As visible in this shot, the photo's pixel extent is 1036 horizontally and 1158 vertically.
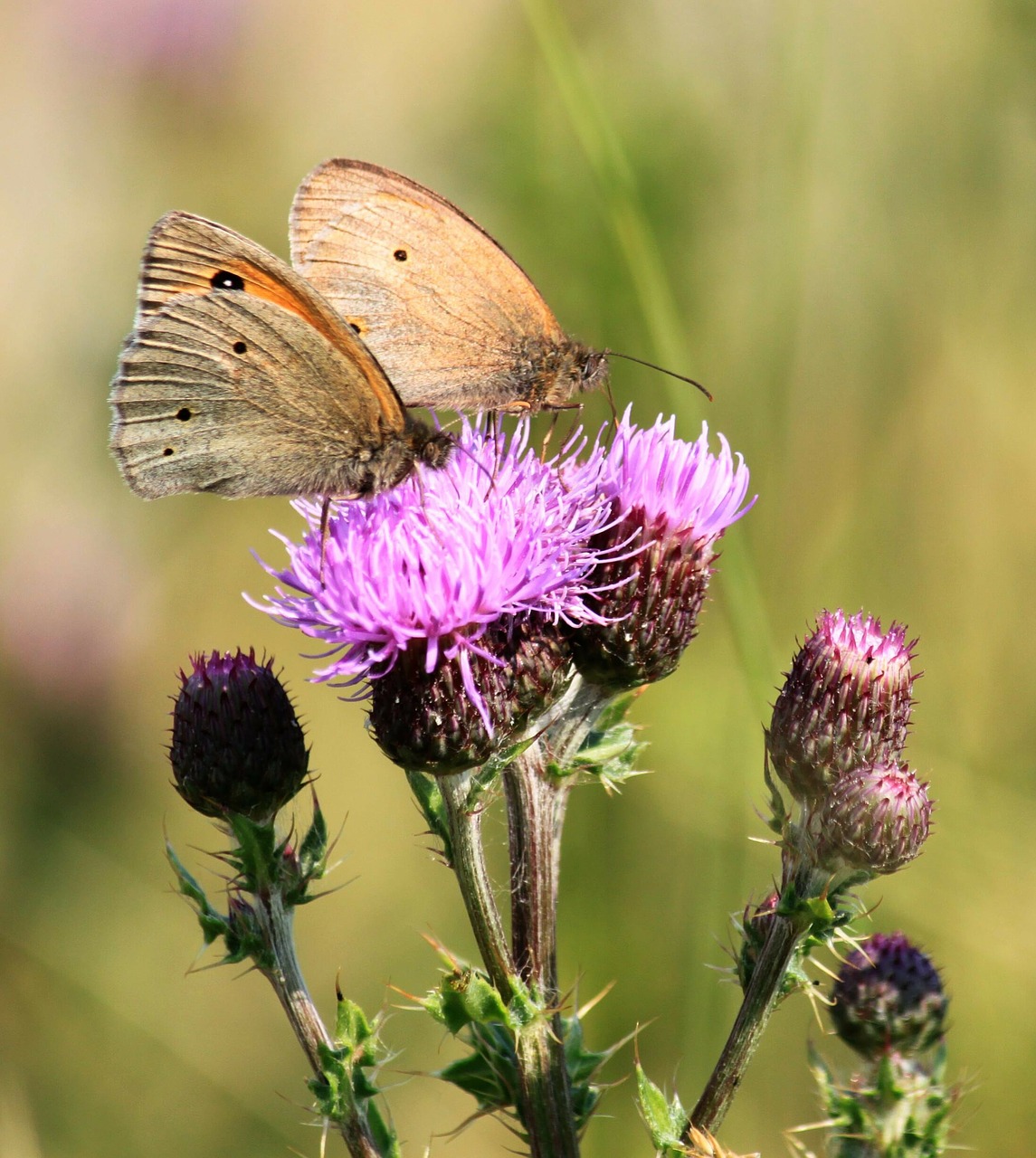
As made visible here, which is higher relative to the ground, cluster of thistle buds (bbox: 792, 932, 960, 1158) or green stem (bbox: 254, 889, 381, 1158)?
cluster of thistle buds (bbox: 792, 932, 960, 1158)

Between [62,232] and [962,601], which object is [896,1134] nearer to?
[962,601]

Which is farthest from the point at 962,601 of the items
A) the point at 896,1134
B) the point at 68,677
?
the point at 68,677

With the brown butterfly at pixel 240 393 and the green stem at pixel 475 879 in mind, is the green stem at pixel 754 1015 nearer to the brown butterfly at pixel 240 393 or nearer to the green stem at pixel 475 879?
the green stem at pixel 475 879

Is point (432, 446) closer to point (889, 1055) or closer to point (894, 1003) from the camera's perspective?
point (894, 1003)

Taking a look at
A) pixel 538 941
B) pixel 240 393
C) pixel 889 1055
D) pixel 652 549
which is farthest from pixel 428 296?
pixel 889 1055

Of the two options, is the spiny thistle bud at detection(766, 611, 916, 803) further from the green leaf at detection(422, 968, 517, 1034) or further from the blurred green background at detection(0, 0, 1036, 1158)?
the blurred green background at detection(0, 0, 1036, 1158)

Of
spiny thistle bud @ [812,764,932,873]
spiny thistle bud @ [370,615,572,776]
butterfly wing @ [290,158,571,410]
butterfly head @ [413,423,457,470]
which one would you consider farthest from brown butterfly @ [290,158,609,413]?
spiny thistle bud @ [812,764,932,873]
